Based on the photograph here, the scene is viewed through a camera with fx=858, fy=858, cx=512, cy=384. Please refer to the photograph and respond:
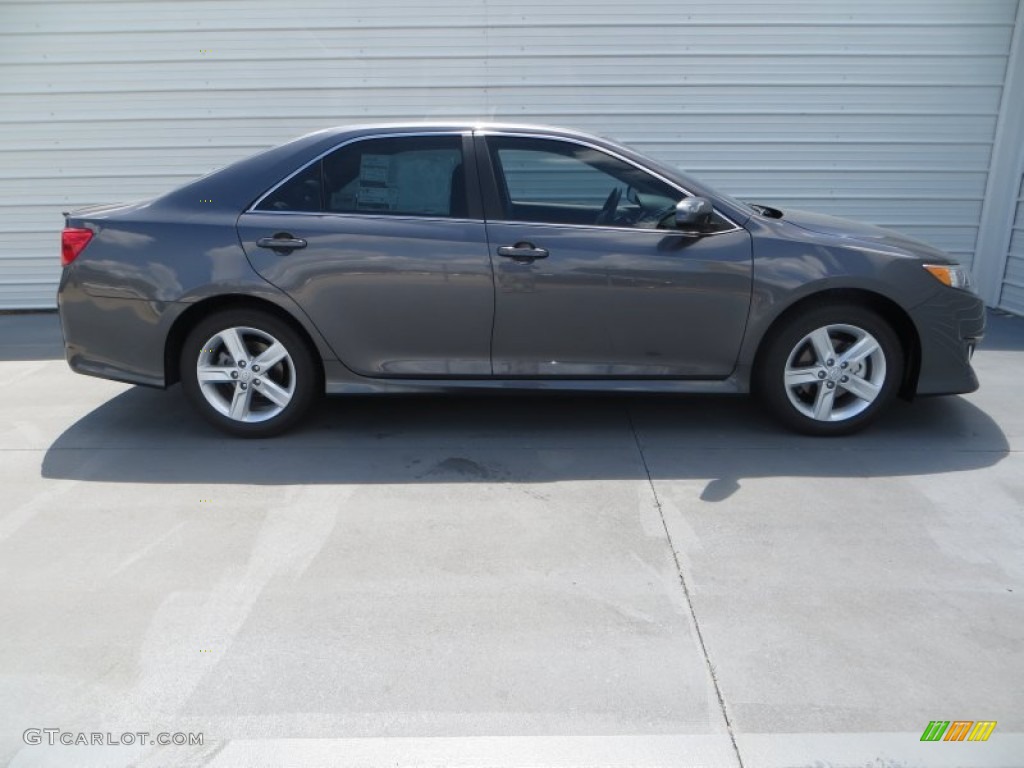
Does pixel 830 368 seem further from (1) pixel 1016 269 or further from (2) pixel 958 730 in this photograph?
(1) pixel 1016 269

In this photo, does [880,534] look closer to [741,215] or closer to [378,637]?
[741,215]

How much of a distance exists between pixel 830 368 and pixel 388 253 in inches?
94.4

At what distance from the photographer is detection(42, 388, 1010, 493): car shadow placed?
430 centimetres

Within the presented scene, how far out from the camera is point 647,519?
12.4ft

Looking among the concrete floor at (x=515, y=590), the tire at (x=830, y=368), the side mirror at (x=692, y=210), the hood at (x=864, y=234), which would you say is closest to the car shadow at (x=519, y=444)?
the concrete floor at (x=515, y=590)

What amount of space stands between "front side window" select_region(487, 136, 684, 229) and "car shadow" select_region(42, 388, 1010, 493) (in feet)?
3.42

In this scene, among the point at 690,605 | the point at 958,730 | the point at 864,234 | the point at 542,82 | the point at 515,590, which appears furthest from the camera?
the point at 542,82

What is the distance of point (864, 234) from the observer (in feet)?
15.3

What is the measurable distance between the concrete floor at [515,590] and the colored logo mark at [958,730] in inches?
1.3

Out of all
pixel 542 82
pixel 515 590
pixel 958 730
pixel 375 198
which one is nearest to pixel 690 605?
pixel 515 590

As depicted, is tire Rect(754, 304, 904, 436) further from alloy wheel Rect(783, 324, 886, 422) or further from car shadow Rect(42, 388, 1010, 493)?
car shadow Rect(42, 388, 1010, 493)

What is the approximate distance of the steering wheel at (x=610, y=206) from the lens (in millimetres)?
4502

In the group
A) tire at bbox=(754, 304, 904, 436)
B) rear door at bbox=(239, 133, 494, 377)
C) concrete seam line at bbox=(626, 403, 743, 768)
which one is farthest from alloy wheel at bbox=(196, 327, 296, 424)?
tire at bbox=(754, 304, 904, 436)

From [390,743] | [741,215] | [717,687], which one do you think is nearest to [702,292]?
[741,215]
